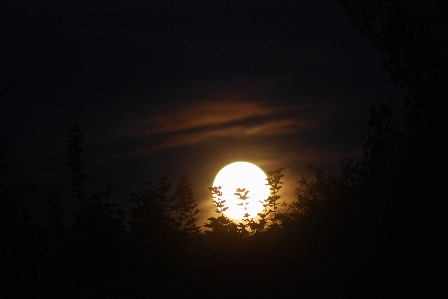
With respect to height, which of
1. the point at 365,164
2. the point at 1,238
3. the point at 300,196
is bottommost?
the point at 1,238

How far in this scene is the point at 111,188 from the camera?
13477 millimetres

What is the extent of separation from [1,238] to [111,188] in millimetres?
3194

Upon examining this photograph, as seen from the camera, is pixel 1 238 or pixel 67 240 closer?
pixel 1 238

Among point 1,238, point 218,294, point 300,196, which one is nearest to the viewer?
point 218,294

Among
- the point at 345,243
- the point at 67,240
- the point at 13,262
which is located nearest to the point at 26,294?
the point at 13,262

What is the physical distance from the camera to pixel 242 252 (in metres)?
10.7

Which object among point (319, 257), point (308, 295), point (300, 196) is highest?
point (300, 196)

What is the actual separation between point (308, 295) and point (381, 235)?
1.86 meters

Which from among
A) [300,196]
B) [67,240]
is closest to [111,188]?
[67,240]

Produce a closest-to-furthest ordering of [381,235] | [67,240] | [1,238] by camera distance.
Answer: [381,235], [1,238], [67,240]

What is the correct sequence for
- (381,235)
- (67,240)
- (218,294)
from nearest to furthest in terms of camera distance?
1. (381,235)
2. (218,294)
3. (67,240)

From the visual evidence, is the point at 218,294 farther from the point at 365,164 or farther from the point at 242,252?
the point at 365,164

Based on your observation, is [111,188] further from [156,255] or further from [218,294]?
[218,294]

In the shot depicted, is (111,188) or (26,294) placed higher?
(111,188)
